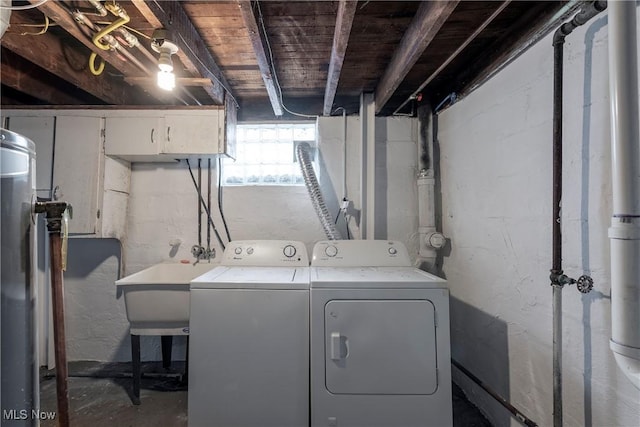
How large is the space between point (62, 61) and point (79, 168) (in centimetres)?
71

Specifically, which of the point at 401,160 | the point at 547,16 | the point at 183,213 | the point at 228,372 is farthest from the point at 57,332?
the point at 547,16

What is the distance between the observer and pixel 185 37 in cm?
145

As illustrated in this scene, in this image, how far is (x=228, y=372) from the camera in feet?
4.58

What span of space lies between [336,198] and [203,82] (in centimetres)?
134

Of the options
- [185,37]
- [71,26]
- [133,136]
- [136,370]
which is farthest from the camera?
[133,136]

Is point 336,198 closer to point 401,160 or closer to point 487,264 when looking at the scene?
point 401,160

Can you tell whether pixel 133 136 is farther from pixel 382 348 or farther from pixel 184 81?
pixel 382 348

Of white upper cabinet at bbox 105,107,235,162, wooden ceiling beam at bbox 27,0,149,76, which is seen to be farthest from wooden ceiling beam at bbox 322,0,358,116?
wooden ceiling beam at bbox 27,0,149,76

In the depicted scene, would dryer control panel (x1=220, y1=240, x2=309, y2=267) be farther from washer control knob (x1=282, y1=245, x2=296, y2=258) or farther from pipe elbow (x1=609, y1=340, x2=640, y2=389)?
pipe elbow (x1=609, y1=340, x2=640, y2=389)

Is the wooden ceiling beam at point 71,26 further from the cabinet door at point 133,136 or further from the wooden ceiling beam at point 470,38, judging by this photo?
the wooden ceiling beam at point 470,38

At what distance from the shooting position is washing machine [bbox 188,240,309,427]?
1.38 metres

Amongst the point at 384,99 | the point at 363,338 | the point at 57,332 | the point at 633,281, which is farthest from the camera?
the point at 384,99

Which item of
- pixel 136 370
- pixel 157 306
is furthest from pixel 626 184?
pixel 136 370

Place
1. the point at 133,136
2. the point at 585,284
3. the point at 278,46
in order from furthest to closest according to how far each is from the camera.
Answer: the point at 133,136 < the point at 278,46 < the point at 585,284
